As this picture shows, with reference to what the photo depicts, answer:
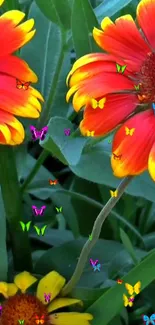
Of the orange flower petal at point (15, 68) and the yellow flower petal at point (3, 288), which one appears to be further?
the yellow flower petal at point (3, 288)

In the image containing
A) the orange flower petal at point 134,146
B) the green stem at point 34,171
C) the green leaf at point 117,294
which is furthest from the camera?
the green stem at point 34,171

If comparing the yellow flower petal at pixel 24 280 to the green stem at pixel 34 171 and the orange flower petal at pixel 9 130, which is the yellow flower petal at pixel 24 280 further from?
the orange flower petal at pixel 9 130

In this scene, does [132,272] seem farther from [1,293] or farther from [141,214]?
[141,214]

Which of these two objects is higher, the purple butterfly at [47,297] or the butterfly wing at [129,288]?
the butterfly wing at [129,288]

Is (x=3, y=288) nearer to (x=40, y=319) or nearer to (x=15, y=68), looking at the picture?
(x=40, y=319)

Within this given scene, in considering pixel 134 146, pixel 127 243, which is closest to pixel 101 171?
pixel 127 243

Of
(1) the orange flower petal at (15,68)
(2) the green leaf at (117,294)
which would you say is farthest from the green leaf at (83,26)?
(2) the green leaf at (117,294)
